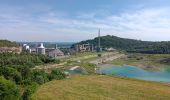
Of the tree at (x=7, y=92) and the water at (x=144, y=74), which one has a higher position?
the tree at (x=7, y=92)

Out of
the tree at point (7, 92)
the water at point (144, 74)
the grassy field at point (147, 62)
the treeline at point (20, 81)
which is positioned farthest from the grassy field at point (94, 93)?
the grassy field at point (147, 62)

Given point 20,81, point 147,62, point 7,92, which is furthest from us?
point 147,62

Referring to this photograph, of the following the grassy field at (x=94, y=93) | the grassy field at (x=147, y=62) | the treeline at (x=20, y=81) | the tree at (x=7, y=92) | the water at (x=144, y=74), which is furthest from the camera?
the grassy field at (x=147, y=62)

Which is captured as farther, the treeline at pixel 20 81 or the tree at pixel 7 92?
the treeline at pixel 20 81

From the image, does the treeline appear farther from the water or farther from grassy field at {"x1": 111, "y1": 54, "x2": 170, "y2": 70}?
grassy field at {"x1": 111, "y1": 54, "x2": 170, "y2": 70}

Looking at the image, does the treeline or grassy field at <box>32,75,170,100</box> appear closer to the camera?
the treeline

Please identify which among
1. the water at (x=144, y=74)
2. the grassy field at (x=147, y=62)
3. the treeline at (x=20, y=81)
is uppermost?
the treeline at (x=20, y=81)

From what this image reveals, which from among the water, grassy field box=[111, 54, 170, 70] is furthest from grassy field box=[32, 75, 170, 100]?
grassy field box=[111, 54, 170, 70]

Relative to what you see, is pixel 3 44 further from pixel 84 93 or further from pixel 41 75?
pixel 84 93

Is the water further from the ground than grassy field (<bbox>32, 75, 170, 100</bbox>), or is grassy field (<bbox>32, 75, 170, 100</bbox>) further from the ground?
grassy field (<bbox>32, 75, 170, 100</bbox>)

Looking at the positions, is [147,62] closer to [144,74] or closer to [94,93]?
[144,74]

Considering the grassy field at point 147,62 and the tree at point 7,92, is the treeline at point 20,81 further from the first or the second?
the grassy field at point 147,62

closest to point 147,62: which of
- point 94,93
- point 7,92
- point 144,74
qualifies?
point 144,74
